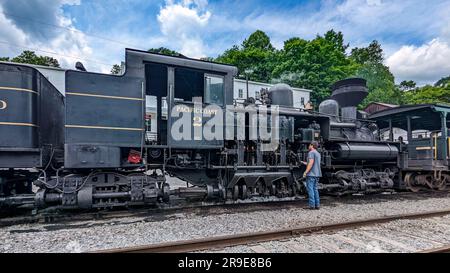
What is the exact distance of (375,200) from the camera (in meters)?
8.48

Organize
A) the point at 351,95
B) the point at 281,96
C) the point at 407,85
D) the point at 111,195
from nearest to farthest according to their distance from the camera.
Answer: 1. the point at 111,195
2. the point at 281,96
3. the point at 351,95
4. the point at 407,85

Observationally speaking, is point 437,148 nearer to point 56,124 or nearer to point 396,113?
point 396,113

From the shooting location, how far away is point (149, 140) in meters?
6.63

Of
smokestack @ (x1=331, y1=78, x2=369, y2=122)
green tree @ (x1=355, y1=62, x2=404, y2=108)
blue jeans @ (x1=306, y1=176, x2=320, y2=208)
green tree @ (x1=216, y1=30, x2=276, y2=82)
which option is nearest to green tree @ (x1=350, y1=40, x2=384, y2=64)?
green tree @ (x1=355, y1=62, x2=404, y2=108)

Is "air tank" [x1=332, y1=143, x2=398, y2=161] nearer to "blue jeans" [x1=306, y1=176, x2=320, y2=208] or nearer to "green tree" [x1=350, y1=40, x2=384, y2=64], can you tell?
"blue jeans" [x1=306, y1=176, x2=320, y2=208]

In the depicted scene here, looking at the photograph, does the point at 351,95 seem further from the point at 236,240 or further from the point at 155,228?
the point at 155,228

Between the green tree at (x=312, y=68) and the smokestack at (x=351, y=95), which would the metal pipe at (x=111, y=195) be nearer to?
the smokestack at (x=351, y=95)

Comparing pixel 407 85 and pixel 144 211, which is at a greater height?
pixel 407 85

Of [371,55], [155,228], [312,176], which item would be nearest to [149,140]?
[155,228]

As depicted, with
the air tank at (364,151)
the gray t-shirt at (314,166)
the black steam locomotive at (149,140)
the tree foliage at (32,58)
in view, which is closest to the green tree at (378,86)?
the air tank at (364,151)

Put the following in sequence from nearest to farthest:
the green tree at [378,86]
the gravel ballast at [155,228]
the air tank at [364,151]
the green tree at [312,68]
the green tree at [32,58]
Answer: the gravel ballast at [155,228] → the air tank at [364,151] → the green tree at [312,68] → the green tree at [32,58] → the green tree at [378,86]

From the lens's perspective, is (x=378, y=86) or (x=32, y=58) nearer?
(x=32, y=58)

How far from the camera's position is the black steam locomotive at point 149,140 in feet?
17.4
